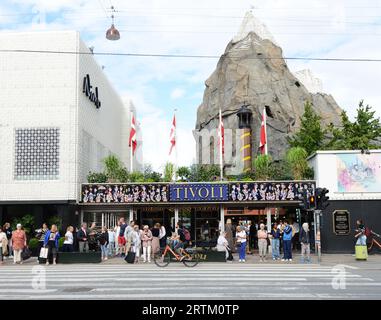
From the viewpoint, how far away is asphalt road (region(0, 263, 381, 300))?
10.5 metres

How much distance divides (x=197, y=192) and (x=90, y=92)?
353 inches

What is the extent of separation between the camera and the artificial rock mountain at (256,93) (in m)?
54.5

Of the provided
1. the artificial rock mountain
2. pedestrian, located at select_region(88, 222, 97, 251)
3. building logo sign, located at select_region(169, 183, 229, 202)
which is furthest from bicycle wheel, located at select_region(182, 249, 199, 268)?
the artificial rock mountain

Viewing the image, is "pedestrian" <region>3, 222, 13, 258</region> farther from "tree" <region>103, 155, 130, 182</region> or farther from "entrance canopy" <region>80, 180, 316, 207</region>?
"tree" <region>103, 155, 130, 182</region>

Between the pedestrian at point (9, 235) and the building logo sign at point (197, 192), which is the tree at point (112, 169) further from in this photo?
the pedestrian at point (9, 235)

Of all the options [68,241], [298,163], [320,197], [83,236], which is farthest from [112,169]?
[320,197]

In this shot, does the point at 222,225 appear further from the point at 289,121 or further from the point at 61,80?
the point at 289,121

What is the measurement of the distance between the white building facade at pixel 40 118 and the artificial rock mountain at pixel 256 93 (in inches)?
1074

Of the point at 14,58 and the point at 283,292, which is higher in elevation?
the point at 14,58

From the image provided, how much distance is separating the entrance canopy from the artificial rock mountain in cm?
2422
